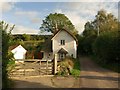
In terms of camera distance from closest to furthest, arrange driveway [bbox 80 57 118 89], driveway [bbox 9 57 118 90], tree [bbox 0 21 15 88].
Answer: tree [bbox 0 21 15 88] → driveway [bbox 9 57 118 90] → driveway [bbox 80 57 118 89]

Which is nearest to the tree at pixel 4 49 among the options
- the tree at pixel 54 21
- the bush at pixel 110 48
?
the bush at pixel 110 48

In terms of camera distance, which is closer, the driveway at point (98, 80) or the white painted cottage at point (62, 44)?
the driveway at point (98, 80)

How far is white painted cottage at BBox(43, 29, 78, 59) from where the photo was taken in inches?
1844

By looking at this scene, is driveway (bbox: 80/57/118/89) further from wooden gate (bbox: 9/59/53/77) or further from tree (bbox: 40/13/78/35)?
tree (bbox: 40/13/78/35)

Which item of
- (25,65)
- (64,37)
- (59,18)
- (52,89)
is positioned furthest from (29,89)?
(59,18)

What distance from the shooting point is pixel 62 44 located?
47594 millimetres

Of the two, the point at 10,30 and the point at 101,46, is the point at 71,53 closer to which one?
the point at 101,46

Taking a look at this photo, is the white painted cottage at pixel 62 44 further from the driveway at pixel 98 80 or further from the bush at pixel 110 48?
the driveway at pixel 98 80

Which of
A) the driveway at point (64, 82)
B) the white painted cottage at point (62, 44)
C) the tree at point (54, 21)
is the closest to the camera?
the driveway at point (64, 82)

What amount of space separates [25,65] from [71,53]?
28.3 m

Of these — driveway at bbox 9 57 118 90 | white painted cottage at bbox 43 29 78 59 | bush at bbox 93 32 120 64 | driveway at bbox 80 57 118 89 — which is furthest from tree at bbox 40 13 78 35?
driveway at bbox 9 57 118 90

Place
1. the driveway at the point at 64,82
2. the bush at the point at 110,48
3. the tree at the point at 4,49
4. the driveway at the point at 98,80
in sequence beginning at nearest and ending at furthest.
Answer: the tree at the point at 4,49, the driveway at the point at 64,82, the driveway at the point at 98,80, the bush at the point at 110,48

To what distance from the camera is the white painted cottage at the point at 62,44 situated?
154 feet

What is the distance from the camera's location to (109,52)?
30.8 m
